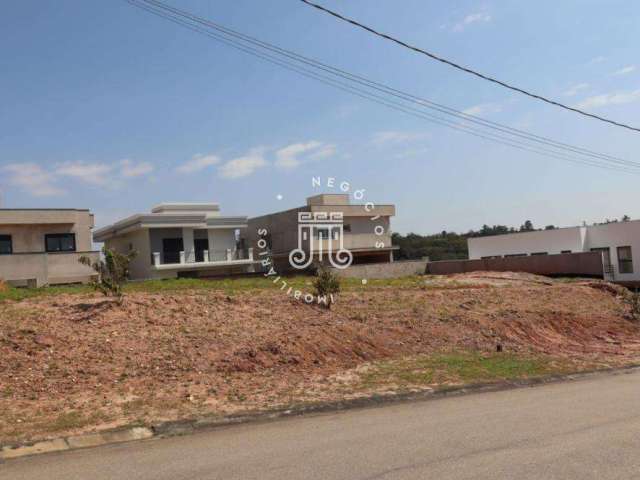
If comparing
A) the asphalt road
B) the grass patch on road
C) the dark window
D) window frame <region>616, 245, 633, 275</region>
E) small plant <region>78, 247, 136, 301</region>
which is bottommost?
the grass patch on road

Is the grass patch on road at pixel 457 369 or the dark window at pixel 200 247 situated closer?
the grass patch on road at pixel 457 369

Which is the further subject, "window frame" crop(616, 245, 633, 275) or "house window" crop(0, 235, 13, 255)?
"window frame" crop(616, 245, 633, 275)

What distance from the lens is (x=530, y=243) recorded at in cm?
3944

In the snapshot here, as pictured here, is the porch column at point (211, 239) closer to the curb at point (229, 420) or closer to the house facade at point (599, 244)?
the house facade at point (599, 244)

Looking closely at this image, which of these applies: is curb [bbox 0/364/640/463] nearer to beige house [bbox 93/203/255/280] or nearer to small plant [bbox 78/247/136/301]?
small plant [bbox 78/247/136/301]

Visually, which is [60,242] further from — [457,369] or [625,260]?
[625,260]

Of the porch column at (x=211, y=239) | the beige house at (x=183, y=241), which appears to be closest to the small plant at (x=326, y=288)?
the beige house at (x=183, y=241)

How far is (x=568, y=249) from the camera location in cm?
3641

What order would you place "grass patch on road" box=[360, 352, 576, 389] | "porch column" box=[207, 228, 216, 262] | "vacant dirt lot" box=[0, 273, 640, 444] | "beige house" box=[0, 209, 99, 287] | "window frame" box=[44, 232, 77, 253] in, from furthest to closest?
"porch column" box=[207, 228, 216, 262] < "window frame" box=[44, 232, 77, 253] < "beige house" box=[0, 209, 99, 287] < "grass patch on road" box=[360, 352, 576, 389] < "vacant dirt lot" box=[0, 273, 640, 444]

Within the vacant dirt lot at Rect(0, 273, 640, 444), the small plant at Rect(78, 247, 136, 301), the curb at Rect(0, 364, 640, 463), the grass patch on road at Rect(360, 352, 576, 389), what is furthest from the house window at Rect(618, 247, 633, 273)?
the small plant at Rect(78, 247, 136, 301)

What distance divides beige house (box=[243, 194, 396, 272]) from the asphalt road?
28.2 meters

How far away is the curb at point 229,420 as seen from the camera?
235 inches

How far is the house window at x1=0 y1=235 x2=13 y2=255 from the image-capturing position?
2855 centimetres

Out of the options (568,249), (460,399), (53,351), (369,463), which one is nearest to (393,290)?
(460,399)
